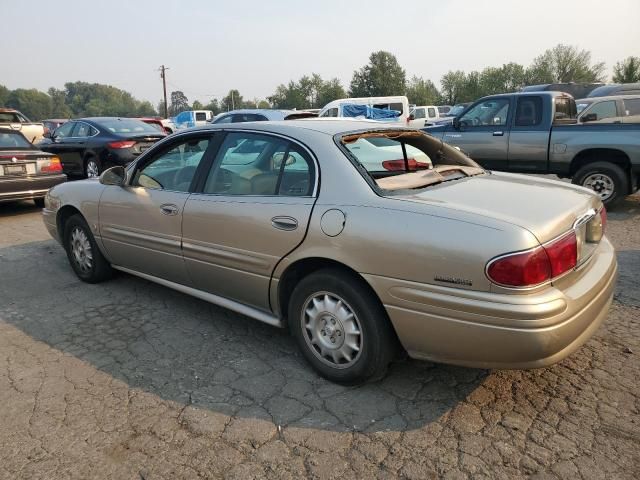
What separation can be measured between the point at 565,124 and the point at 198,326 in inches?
260

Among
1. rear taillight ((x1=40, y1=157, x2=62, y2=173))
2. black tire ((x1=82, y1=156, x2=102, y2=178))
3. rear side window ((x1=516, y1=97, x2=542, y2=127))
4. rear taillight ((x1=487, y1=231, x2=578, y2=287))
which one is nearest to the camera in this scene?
rear taillight ((x1=487, y1=231, x2=578, y2=287))

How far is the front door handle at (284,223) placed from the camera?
9.62 feet

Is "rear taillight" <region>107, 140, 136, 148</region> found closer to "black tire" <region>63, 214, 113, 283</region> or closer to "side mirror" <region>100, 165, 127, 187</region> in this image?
"black tire" <region>63, 214, 113, 283</region>

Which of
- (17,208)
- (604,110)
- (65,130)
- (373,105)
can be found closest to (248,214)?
(604,110)

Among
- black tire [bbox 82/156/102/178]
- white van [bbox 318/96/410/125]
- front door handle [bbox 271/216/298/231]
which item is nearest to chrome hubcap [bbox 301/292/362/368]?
front door handle [bbox 271/216/298/231]

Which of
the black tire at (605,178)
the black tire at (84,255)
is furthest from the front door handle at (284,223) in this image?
the black tire at (605,178)

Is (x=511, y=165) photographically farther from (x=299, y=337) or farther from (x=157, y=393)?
(x=157, y=393)

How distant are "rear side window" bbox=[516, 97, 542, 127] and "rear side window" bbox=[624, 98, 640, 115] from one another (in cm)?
176

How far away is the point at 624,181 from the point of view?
23.3 ft

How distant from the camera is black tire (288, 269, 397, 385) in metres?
2.69

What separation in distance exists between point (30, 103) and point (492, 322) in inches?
5445

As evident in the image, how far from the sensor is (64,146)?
11.2 m

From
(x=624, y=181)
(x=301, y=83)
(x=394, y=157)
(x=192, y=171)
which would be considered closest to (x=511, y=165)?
(x=624, y=181)

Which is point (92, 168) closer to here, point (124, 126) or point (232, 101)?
point (124, 126)
